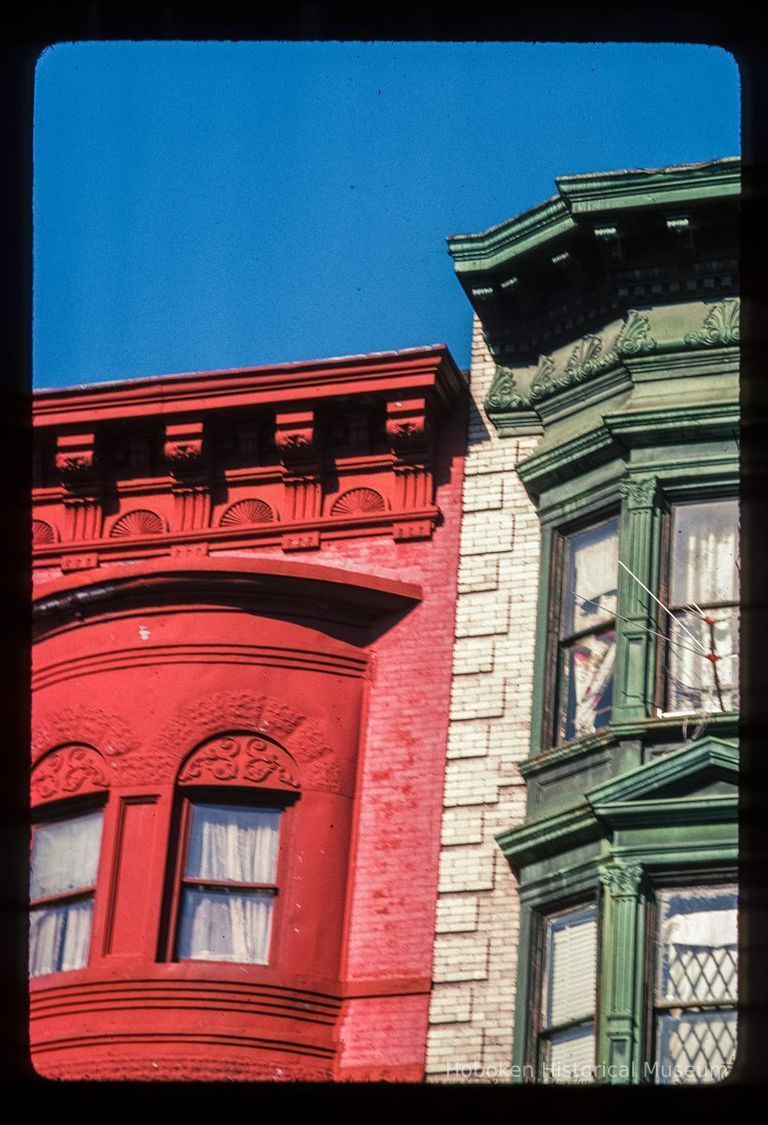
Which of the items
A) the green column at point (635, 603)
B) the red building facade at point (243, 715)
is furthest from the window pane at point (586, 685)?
the red building facade at point (243, 715)

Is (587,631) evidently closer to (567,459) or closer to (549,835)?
(567,459)

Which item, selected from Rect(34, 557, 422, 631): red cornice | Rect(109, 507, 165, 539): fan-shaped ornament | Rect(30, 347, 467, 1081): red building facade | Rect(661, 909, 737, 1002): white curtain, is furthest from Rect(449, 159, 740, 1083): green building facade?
Rect(109, 507, 165, 539): fan-shaped ornament

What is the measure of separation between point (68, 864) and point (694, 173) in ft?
21.2

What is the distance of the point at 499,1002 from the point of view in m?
14.8

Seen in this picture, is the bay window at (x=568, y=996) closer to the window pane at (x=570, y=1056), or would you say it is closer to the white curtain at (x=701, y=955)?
the window pane at (x=570, y=1056)

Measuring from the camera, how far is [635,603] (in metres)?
15.4

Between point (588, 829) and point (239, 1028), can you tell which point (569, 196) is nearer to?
point (588, 829)

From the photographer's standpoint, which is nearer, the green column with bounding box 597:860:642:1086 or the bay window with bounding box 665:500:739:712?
the green column with bounding box 597:860:642:1086

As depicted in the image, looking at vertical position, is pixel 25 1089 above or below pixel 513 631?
below

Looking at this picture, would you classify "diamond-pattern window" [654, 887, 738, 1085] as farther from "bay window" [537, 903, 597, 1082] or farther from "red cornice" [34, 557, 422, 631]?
"red cornice" [34, 557, 422, 631]

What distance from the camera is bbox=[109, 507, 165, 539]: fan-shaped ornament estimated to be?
17434mm

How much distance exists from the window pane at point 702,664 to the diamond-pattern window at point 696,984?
130 cm

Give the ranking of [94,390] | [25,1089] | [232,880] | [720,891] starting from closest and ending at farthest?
[25,1089] → [720,891] → [232,880] → [94,390]
